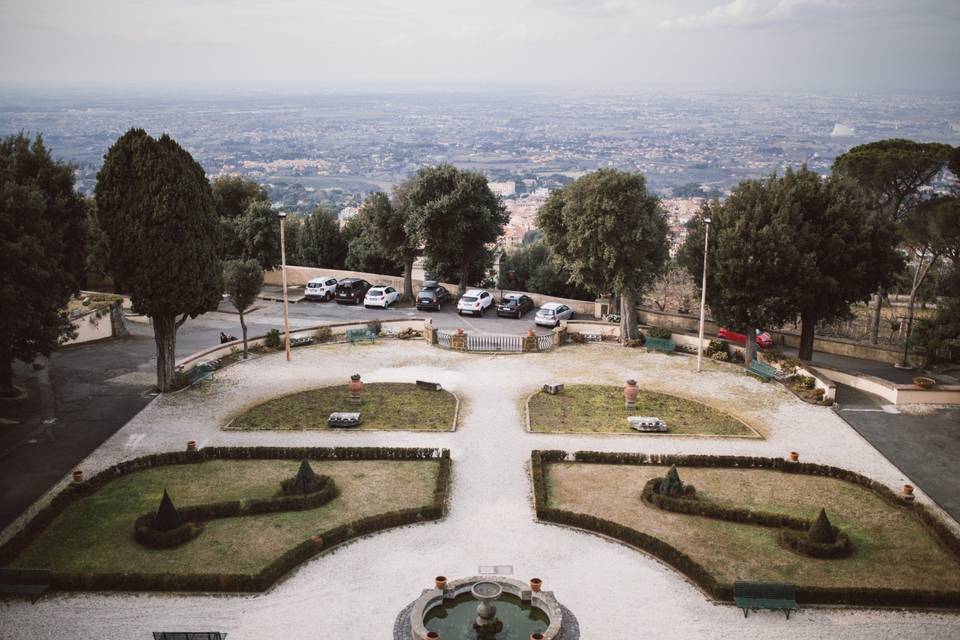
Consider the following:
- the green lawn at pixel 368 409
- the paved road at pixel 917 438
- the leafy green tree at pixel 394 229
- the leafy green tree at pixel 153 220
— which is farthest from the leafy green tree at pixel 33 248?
the paved road at pixel 917 438

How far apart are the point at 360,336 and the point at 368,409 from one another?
405 inches

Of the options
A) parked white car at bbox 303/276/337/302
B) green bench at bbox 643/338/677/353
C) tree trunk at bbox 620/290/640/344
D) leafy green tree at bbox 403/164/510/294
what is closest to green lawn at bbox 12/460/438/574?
green bench at bbox 643/338/677/353

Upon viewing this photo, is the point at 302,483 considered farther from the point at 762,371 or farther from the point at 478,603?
the point at 762,371

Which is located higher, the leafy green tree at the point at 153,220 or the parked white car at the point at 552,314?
the leafy green tree at the point at 153,220

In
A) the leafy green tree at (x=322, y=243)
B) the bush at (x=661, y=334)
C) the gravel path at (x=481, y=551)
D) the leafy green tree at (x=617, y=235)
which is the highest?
the leafy green tree at (x=617, y=235)

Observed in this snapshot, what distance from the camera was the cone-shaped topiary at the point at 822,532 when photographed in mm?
21234

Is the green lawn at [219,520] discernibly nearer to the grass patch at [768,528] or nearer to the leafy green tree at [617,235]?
the grass patch at [768,528]

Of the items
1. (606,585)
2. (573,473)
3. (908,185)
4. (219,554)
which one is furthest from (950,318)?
(219,554)

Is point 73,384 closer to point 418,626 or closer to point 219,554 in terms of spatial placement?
point 219,554

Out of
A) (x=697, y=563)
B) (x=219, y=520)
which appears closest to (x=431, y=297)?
(x=219, y=520)

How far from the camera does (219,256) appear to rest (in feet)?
110

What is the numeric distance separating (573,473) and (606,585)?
6.79 metres

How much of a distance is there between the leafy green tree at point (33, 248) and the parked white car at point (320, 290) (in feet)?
66.9

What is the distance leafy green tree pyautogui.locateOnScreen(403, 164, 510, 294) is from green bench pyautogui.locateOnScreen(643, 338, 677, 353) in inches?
584
